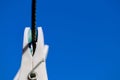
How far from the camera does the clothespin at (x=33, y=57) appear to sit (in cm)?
151

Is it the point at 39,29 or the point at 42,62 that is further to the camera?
the point at 39,29

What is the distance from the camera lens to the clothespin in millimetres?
1513

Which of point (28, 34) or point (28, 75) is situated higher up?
point (28, 34)

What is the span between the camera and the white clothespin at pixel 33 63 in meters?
1.51

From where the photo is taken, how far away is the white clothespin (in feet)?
4.97

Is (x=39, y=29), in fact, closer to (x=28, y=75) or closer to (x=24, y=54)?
(x=24, y=54)

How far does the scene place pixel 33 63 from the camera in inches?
60.4

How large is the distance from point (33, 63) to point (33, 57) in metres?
0.03

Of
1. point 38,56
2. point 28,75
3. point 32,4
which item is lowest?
point 28,75

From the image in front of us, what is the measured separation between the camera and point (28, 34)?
1654mm

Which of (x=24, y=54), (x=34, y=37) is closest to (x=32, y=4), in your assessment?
(x=34, y=37)

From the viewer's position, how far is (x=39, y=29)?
1.67 meters

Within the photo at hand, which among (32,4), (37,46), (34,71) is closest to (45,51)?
(37,46)

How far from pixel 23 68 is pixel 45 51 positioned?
18 centimetres
